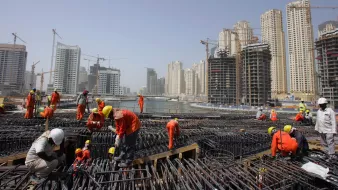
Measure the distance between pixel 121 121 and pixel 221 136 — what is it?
552cm

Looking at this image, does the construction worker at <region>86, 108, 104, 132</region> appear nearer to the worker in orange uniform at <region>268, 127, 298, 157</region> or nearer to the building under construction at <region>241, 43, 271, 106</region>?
the worker in orange uniform at <region>268, 127, 298, 157</region>

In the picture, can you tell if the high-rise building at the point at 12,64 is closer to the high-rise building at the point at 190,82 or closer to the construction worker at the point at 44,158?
the high-rise building at the point at 190,82

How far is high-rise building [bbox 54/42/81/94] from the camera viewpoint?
14088cm

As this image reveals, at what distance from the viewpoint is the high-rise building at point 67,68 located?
5546 inches

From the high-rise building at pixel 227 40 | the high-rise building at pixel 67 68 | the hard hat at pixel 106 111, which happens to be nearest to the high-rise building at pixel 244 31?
the high-rise building at pixel 227 40

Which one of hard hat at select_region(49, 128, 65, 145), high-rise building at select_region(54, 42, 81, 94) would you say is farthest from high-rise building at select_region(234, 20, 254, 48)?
high-rise building at select_region(54, 42, 81, 94)

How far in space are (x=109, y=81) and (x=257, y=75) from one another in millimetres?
139932

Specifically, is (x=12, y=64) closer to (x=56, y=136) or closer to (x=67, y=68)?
(x=67, y=68)

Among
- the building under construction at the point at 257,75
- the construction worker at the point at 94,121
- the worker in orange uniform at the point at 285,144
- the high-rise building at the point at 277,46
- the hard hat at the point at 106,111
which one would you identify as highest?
the high-rise building at the point at 277,46

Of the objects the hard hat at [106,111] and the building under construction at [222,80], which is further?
the building under construction at [222,80]

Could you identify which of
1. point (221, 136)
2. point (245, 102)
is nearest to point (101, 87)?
point (245, 102)

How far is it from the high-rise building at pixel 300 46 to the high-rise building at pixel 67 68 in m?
149

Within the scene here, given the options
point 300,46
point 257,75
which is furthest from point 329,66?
point 300,46

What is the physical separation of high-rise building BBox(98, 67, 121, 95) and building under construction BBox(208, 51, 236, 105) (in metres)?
116
